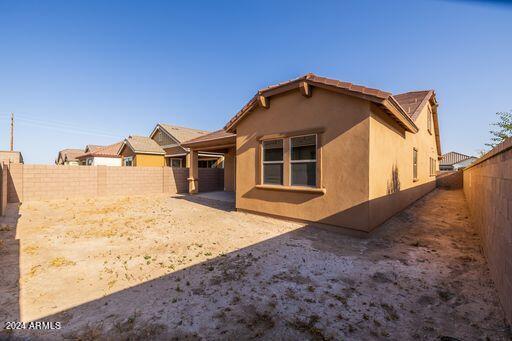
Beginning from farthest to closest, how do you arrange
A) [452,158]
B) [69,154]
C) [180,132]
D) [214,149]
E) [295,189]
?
1. [452,158]
2. [69,154]
3. [180,132]
4. [214,149]
5. [295,189]

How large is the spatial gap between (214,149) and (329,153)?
10867mm

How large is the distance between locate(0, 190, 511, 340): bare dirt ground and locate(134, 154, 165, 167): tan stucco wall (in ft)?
57.1

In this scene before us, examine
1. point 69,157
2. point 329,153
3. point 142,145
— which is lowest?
point 329,153

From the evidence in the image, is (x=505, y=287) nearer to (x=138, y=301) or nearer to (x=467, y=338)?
(x=467, y=338)

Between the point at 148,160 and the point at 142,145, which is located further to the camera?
the point at 142,145

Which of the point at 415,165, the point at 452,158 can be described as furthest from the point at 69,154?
the point at 452,158

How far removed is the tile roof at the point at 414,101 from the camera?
1162 cm

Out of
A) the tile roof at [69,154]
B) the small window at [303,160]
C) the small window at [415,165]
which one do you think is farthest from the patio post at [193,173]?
the tile roof at [69,154]

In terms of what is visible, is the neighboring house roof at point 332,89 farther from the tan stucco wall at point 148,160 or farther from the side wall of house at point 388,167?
the tan stucco wall at point 148,160

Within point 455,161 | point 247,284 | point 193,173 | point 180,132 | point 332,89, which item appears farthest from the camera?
point 455,161

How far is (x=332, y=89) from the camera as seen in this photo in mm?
6195

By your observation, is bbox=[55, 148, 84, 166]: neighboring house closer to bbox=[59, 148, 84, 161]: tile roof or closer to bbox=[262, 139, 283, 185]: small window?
bbox=[59, 148, 84, 161]: tile roof

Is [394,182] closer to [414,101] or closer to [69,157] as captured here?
[414,101]

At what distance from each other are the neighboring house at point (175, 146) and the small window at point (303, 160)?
1484 cm
